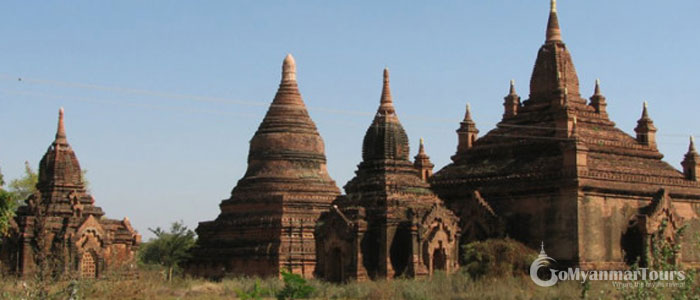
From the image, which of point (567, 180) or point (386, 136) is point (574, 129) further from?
point (386, 136)

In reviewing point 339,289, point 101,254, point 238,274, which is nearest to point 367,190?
point 339,289

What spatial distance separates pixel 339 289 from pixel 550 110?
10786mm

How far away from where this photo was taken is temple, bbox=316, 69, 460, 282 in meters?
32.2

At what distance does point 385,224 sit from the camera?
106 feet

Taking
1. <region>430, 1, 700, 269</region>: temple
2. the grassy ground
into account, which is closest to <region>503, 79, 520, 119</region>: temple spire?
<region>430, 1, 700, 269</region>: temple

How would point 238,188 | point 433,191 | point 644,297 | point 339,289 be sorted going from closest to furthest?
1. point 644,297
2. point 339,289
3. point 433,191
4. point 238,188

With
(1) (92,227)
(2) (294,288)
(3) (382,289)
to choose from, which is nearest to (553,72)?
(3) (382,289)

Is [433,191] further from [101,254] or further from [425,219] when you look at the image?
[101,254]

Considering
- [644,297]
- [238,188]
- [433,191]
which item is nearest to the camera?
[644,297]

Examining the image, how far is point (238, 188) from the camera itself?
140 ft

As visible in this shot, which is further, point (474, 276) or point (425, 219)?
point (425, 219)

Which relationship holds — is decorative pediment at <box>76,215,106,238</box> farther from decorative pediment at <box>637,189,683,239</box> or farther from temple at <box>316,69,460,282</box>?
decorative pediment at <box>637,189,683,239</box>

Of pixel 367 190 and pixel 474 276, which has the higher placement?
pixel 367 190

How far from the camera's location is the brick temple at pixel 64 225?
3766cm
